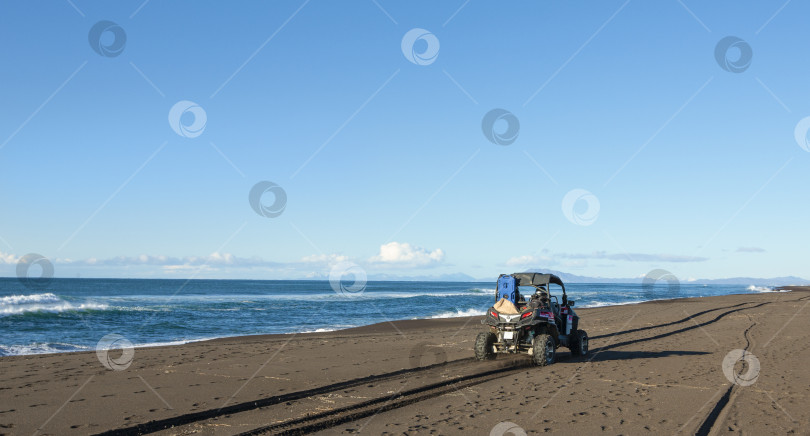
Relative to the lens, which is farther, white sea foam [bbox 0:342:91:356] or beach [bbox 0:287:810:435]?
white sea foam [bbox 0:342:91:356]

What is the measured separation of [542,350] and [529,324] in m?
0.70

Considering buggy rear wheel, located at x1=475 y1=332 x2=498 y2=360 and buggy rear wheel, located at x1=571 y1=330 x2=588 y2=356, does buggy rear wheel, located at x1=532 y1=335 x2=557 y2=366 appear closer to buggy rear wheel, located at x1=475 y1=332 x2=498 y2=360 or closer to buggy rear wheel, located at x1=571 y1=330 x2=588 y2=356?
buggy rear wheel, located at x1=475 y1=332 x2=498 y2=360

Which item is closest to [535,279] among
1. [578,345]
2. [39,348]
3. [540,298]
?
[540,298]

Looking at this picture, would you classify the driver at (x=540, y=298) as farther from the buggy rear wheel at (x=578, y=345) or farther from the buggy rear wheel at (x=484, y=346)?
the buggy rear wheel at (x=578, y=345)

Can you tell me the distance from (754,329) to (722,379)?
15.0 meters

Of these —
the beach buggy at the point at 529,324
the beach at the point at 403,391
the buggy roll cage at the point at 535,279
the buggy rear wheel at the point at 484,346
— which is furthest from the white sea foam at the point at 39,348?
the buggy roll cage at the point at 535,279

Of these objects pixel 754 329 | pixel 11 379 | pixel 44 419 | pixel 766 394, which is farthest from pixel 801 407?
pixel 754 329

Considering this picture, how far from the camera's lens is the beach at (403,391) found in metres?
8.00

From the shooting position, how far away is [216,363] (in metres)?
14.3

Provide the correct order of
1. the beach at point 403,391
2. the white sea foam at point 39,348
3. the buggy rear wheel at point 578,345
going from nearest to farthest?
1. the beach at point 403,391
2. the buggy rear wheel at point 578,345
3. the white sea foam at point 39,348

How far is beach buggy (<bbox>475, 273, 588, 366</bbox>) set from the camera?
13.7 meters

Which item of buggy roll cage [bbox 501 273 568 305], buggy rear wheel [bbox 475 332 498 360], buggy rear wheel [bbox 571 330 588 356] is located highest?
buggy roll cage [bbox 501 273 568 305]

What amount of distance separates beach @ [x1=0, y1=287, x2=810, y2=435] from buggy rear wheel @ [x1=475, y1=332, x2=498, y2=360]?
0.36 m

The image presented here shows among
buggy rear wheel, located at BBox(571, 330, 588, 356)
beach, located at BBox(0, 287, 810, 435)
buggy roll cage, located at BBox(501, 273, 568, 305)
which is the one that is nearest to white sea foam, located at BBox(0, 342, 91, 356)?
beach, located at BBox(0, 287, 810, 435)
